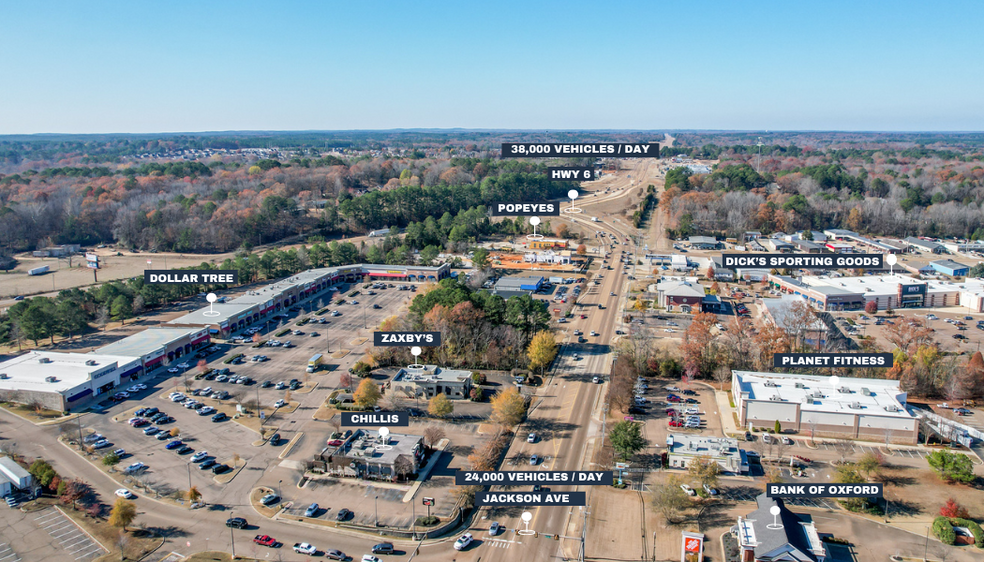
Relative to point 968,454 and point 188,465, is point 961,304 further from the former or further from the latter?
point 188,465

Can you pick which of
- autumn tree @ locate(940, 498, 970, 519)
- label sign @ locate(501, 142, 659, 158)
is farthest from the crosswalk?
autumn tree @ locate(940, 498, 970, 519)

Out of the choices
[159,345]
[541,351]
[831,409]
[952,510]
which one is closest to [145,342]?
[159,345]

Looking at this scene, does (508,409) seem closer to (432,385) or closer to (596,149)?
(432,385)

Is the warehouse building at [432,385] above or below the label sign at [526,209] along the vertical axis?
below

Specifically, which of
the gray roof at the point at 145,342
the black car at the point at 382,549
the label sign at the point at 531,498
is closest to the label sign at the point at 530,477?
the label sign at the point at 531,498

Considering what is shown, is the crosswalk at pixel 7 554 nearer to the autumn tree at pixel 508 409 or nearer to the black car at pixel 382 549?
the black car at pixel 382 549

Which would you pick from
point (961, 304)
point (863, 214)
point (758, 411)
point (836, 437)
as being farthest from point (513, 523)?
point (863, 214)
